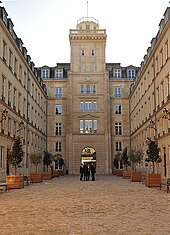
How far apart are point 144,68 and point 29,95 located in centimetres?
1446

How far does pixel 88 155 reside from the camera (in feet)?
186

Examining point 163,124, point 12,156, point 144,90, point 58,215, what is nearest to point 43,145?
point 144,90

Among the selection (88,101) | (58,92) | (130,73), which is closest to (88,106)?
(88,101)

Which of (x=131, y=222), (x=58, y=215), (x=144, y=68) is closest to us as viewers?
(x=131, y=222)

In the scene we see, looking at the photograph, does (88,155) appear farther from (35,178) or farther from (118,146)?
(35,178)

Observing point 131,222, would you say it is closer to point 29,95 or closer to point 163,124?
point 163,124

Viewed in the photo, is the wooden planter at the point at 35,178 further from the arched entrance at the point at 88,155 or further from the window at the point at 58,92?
the window at the point at 58,92

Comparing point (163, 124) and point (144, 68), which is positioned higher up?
point (144, 68)

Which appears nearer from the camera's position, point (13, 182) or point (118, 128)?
point (13, 182)

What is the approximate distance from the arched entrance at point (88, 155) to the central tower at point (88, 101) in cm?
38

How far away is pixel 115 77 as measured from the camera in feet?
196

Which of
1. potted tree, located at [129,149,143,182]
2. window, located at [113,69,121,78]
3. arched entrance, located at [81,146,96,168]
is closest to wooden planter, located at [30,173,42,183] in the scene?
potted tree, located at [129,149,143,182]

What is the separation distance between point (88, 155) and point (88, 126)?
472 centimetres

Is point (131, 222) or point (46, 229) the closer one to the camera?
point (46, 229)
